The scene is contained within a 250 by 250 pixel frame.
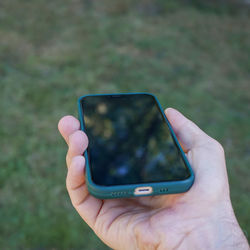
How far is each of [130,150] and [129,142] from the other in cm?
6

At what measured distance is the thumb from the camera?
146 centimetres

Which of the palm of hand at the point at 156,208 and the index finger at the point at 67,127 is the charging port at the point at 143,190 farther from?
the index finger at the point at 67,127

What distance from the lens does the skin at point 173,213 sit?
3.79ft

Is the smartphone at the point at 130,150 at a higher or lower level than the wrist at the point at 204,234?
higher

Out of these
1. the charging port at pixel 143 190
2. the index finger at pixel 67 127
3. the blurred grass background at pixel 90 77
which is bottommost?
the blurred grass background at pixel 90 77

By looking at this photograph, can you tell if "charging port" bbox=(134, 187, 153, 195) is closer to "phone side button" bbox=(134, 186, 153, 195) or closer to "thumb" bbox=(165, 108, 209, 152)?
"phone side button" bbox=(134, 186, 153, 195)

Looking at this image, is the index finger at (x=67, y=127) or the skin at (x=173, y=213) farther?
the index finger at (x=67, y=127)

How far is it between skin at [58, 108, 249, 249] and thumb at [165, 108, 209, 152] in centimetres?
6

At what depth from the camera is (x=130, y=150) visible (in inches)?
52.6

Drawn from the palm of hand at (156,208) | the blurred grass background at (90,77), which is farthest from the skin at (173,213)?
the blurred grass background at (90,77)

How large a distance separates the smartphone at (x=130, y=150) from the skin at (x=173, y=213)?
0.26 feet

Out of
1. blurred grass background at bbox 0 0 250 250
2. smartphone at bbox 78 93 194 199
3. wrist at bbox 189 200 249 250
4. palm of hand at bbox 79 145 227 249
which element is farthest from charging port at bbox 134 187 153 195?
blurred grass background at bbox 0 0 250 250

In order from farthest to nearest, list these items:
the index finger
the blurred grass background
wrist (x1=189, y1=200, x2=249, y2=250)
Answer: the blurred grass background
the index finger
wrist (x1=189, y1=200, x2=249, y2=250)

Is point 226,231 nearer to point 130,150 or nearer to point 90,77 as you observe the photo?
point 130,150
